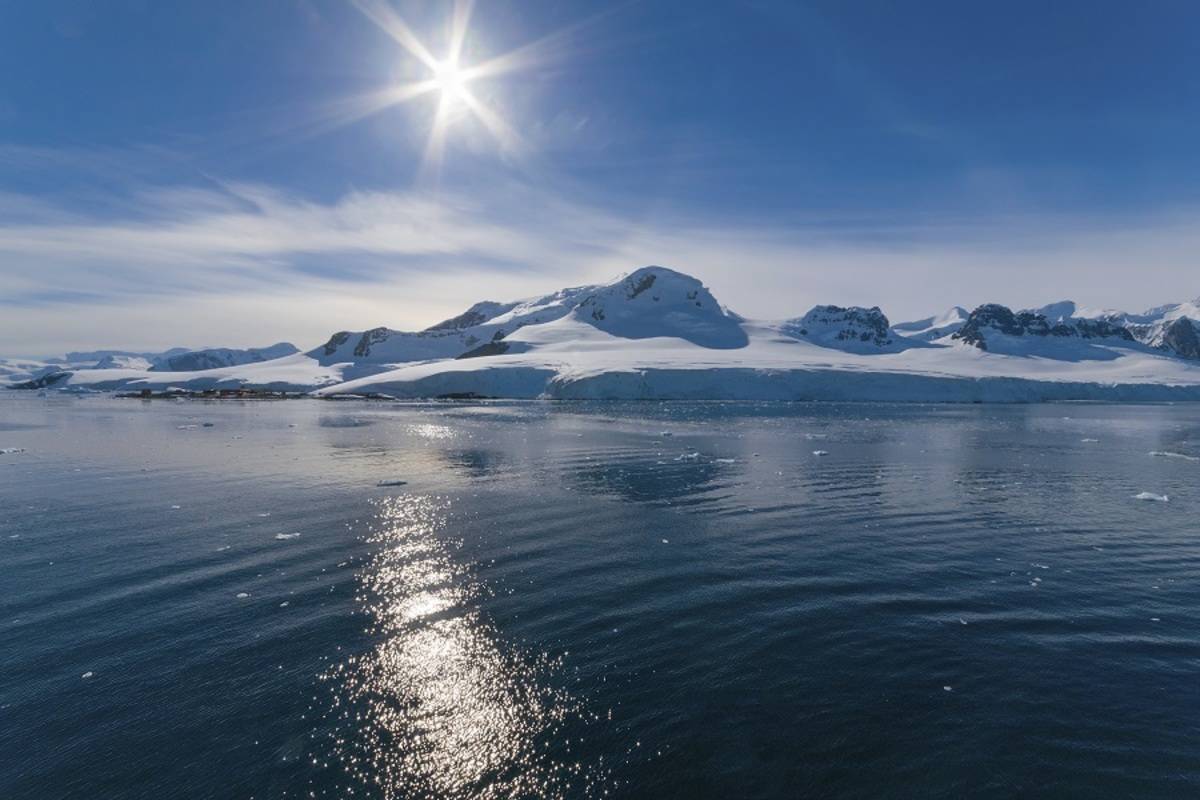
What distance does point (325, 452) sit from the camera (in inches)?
1553

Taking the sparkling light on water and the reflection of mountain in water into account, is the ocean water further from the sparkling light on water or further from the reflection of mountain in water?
the reflection of mountain in water

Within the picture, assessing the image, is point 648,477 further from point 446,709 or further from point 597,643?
point 446,709

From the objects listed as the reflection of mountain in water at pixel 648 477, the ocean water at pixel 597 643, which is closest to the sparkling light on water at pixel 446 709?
the ocean water at pixel 597 643

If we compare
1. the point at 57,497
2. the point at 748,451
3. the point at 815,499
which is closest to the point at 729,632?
the point at 815,499

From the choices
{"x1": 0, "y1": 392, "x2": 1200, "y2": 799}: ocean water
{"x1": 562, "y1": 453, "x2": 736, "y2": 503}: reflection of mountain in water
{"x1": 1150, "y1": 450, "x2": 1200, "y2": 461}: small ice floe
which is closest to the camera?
{"x1": 0, "y1": 392, "x2": 1200, "y2": 799}: ocean water

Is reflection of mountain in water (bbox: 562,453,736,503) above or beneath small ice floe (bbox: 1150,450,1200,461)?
above

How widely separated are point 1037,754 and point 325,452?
3858 centimetres

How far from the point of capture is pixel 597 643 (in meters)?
11.4

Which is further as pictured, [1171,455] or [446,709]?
[1171,455]

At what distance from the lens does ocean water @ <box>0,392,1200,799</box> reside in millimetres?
8062

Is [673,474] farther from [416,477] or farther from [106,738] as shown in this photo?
[106,738]

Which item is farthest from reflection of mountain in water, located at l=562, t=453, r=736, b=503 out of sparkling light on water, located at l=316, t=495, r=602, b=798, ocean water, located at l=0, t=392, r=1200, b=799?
sparkling light on water, located at l=316, t=495, r=602, b=798

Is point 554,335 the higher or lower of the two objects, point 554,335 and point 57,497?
the higher

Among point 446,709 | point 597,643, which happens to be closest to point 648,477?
point 597,643
